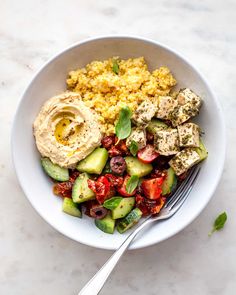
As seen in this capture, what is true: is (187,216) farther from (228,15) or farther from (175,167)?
(228,15)

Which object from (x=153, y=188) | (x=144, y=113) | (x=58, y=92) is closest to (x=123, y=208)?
(x=153, y=188)

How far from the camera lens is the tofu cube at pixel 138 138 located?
2.51 meters

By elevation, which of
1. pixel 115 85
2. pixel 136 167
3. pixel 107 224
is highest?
pixel 115 85

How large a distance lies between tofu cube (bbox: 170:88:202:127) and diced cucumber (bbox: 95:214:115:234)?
0.62 metres

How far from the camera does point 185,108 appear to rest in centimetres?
255

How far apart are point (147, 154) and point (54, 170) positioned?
0.52m

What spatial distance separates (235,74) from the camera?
9.50 ft

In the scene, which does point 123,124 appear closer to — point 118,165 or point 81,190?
point 118,165

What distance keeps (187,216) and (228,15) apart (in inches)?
49.3

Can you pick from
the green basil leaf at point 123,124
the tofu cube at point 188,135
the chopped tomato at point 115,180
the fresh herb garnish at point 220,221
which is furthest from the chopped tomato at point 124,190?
the fresh herb garnish at point 220,221

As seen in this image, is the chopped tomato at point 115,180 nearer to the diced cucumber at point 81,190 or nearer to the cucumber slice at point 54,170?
the diced cucumber at point 81,190

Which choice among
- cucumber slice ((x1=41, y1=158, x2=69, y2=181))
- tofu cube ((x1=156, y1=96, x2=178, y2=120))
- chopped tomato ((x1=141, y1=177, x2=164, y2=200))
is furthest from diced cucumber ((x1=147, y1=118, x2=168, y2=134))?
cucumber slice ((x1=41, y1=158, x2=69, y2=181))

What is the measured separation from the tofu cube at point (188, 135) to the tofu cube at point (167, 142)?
0.11ft

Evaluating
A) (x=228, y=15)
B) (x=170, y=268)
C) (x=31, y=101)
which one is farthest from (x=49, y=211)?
(x=228, y=15)
